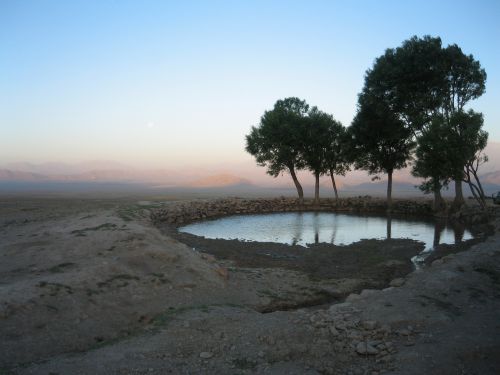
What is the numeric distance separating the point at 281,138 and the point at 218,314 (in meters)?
40.8

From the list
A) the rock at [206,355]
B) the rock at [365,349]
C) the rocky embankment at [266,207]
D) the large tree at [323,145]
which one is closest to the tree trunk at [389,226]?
the rocky embankment at [266,207]

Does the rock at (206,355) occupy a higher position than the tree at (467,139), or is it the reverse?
the tree at (467,139)

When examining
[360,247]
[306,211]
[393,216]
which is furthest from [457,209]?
[360,247]

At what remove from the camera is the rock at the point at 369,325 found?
30.2ft

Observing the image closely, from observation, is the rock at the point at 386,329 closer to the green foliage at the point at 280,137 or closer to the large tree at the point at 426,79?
the large tree at the point at 426,79

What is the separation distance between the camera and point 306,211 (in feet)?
161

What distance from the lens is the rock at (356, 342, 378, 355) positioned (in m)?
8.13

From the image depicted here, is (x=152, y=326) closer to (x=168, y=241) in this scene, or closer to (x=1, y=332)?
(x=1, y=332)

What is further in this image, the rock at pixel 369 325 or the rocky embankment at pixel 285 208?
the rocky embankment at pixel 285 208

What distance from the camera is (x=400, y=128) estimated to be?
139 ft

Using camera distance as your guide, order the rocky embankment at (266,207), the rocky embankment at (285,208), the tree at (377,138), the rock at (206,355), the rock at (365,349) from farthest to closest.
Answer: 1. the tree at (377,138)
2. the rocky embankment at (266,207)
3. the rocky embankment at (285,208)
4. the rock at (365,349)
5. the rock at (206,355)

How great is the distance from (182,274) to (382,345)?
732cm

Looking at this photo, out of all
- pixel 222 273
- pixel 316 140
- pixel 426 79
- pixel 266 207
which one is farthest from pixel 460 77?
pixel 222 273

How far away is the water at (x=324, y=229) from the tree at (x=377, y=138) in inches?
315
